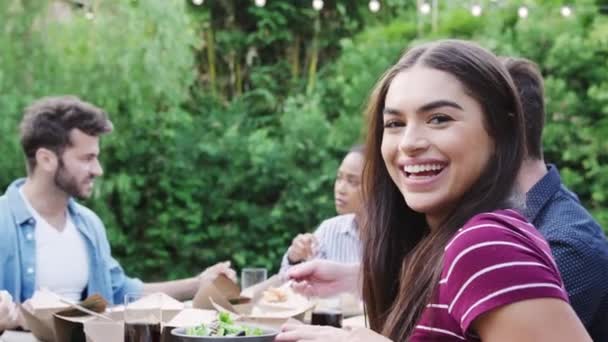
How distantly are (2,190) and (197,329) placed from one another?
5.15 metres

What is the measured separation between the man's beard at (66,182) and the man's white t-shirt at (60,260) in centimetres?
15

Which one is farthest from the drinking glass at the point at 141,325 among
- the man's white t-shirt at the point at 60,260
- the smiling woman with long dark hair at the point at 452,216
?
the man's white t-shirt at the point at 60,260

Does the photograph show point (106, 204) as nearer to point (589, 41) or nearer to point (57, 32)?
point (57, 32)

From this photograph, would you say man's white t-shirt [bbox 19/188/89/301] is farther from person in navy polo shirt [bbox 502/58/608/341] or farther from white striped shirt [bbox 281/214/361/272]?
person in navy polo shirt [bbox 502/58/608/341]

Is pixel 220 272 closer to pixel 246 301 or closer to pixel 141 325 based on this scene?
pixel 246 301

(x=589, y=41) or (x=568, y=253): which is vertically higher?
(x=589, y=41)

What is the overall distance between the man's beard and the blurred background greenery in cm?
235

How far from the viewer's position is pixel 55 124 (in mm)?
4422

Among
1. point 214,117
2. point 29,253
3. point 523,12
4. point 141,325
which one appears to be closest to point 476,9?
point 523,12

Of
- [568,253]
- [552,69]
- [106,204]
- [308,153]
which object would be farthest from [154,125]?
[568,253]

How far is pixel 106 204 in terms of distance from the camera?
7.02m

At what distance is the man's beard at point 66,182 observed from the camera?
4.29 meters

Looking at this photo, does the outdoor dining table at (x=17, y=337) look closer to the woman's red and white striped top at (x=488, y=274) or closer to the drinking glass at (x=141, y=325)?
the drinking glass at (x=141, y=325)

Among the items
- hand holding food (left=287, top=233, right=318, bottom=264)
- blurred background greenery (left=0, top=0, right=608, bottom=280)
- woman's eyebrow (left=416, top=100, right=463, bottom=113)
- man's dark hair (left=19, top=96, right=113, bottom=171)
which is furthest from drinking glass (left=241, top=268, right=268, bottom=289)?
blurred background greenery (left=0, top=0, right=608, bottom=280)
